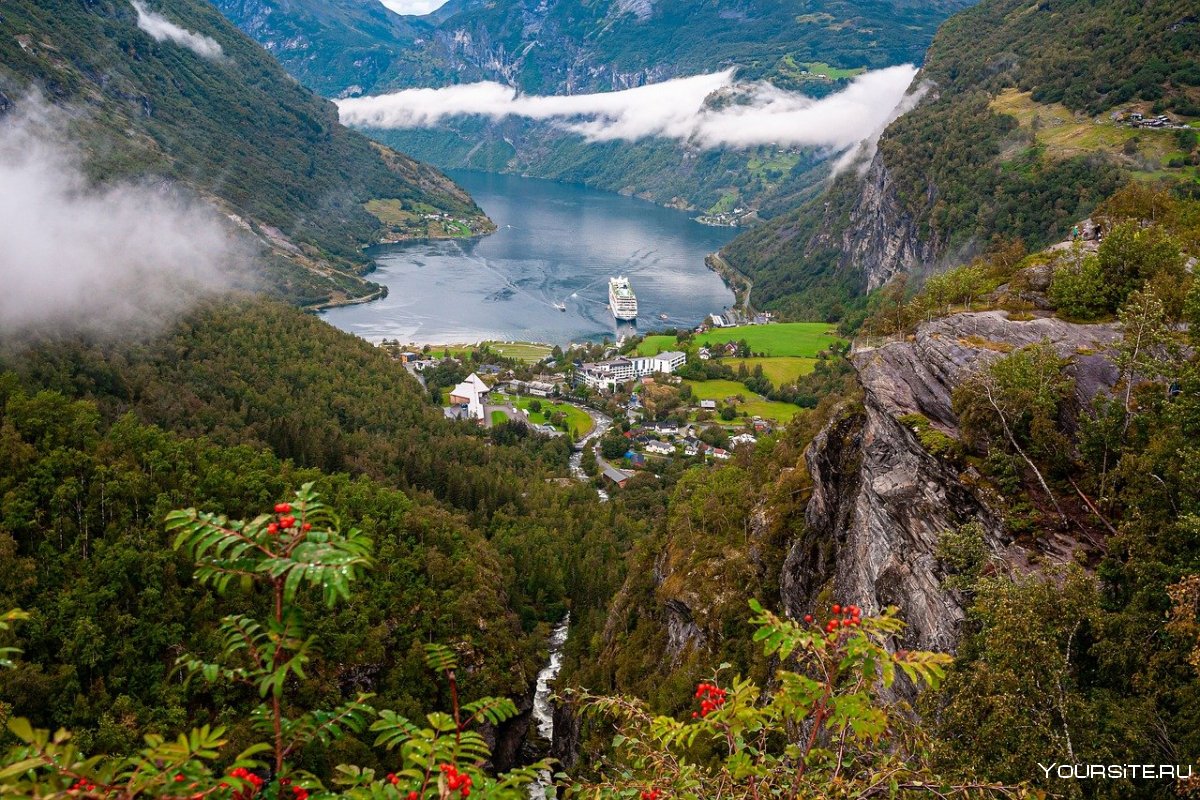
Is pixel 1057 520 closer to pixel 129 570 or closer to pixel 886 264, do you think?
pixel 129 570

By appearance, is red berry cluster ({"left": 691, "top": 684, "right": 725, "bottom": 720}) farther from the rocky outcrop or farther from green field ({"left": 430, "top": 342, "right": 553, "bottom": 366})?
the rocky outcrop

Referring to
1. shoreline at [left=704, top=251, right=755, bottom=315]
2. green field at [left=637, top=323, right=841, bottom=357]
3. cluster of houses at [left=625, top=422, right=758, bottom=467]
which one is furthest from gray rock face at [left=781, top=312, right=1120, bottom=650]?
shoreline at [left=704, top=251, right=755, bottom=315]

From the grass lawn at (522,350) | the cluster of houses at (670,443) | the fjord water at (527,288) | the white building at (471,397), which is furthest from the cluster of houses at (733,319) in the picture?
the white building at (471,397)

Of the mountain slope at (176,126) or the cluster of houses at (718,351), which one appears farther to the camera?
the mountain slope at (176,126)

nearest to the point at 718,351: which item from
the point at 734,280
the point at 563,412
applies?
the point at 563,412

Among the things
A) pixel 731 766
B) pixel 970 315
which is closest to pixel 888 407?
pixel 970 315

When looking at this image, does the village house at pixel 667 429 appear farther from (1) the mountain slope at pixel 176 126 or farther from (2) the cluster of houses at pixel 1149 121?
(1) the mountain slope at pixel 176 126
